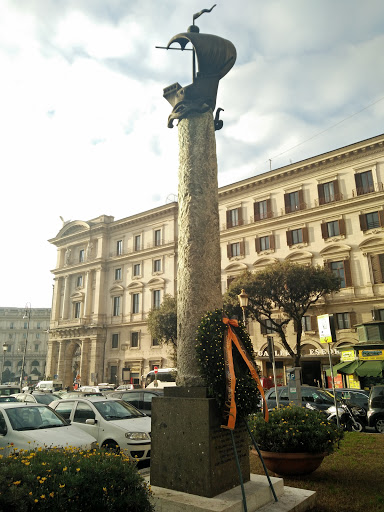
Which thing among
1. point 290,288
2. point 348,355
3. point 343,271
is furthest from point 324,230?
point 348,355

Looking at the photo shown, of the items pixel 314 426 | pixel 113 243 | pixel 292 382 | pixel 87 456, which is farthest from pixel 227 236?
pixel 87 456

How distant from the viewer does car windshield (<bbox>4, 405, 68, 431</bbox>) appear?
812 cm

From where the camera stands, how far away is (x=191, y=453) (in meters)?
4.90

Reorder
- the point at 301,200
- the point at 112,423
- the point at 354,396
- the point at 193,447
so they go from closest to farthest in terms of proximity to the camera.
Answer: the point at 193,447 < the point at 112,423 < the point at 354,396 < the point at 301,200

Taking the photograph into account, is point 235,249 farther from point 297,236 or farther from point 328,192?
point 328,192

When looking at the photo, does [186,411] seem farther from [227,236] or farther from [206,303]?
[227,236]

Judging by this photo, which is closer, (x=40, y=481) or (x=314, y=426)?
(x=40, y=481)

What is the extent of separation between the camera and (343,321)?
103 ft

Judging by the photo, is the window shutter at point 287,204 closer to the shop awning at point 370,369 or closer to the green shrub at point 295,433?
the shop awning at point 370,369

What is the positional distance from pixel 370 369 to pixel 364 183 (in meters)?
16.4

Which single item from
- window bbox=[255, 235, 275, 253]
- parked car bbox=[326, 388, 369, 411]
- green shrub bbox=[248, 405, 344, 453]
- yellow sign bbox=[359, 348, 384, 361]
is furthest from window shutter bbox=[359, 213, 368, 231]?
green shrub bbox=[248, 405, 344, 453]

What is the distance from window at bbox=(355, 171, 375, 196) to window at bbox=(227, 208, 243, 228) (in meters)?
10.8

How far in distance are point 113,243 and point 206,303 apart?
4706 centimetres

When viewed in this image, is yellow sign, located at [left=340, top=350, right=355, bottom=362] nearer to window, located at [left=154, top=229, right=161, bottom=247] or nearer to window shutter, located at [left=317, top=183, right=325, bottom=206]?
window shutter, located at [left=317, top=183, right=325, bottom=206]
